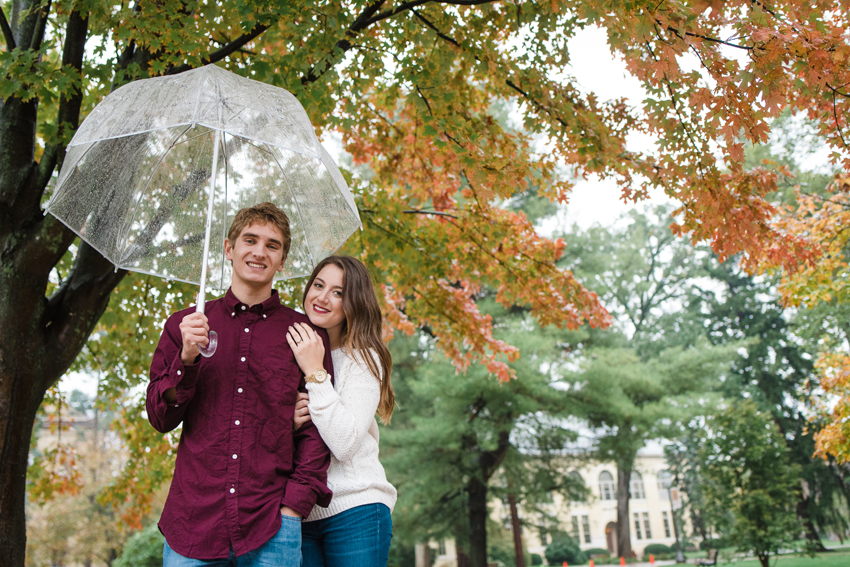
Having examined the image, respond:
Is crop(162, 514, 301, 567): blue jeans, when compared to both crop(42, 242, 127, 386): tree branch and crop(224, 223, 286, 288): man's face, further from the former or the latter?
crop(42, 242, 127, 386): tree branch

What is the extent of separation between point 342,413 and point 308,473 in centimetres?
24

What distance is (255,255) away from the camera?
2.42 metres

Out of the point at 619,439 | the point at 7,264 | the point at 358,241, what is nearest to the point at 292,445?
the point at 7,264

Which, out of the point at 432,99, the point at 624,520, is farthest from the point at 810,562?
the point at 432,99

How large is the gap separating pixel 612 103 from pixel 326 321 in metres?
4.54

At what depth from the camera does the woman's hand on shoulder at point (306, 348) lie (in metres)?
2.34

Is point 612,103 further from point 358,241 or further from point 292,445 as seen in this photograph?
point 292,445

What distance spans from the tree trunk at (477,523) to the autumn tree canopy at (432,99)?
1121 cm

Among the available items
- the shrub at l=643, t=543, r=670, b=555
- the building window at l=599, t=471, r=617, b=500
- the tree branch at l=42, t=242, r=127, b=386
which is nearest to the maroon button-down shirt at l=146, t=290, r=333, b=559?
the tree branch at l=42, t=242, r=127, b=386

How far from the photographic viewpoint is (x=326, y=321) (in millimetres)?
2596

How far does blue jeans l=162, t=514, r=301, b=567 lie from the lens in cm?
205

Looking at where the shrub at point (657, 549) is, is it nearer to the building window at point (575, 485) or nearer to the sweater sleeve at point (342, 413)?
the building window at point (575, 485)

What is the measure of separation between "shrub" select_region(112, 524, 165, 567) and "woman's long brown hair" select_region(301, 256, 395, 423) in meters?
11.8

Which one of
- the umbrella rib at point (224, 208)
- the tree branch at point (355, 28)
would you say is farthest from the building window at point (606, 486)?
the umbrella rib at point (224, 208)
